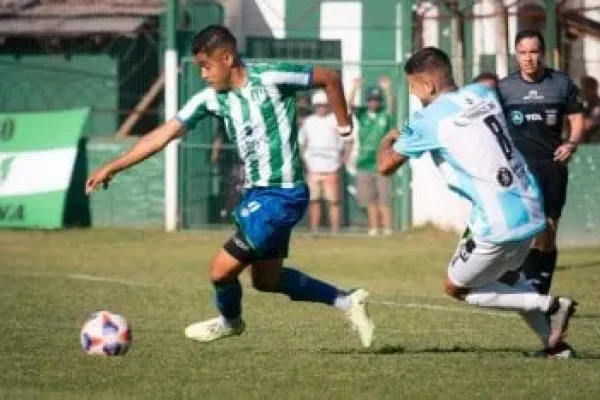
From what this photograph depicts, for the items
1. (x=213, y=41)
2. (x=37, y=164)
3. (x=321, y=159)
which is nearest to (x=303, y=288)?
(x=213, y=41)

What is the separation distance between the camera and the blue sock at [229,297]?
35.9ft

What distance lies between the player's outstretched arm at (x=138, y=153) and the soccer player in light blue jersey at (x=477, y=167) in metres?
1.48

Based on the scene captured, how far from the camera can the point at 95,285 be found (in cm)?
1625

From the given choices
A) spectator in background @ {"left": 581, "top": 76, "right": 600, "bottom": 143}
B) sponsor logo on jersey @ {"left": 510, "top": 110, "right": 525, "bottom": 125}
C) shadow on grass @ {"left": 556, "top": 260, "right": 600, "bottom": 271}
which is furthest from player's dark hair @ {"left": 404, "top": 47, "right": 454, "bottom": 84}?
spectator in background @ {"left": 581, "top": 76, "right": 600, "bottom": 143}

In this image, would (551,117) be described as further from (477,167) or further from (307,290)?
(477,167)

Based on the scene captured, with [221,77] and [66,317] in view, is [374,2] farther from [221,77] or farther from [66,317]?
[221,77]

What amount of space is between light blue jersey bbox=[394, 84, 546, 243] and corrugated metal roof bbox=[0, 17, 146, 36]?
16.4 metres

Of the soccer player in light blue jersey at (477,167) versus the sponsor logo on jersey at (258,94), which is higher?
the sponsor logo on jersey at (258,94)

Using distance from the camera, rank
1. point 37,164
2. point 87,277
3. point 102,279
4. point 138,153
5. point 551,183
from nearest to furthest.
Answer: point 138,153, point 551,183, point 102,279, point 87,277, point 37,164

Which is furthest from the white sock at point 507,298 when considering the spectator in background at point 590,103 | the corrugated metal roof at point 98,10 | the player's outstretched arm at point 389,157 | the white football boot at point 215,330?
the corrugated metal roof at point 98,10

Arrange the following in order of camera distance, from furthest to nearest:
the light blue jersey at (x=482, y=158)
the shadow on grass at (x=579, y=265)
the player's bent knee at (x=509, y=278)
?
the shadow on grass at (x=579, y=265) → the player's bent knee at (x=509, y=278) → the light blue jersey at (x=482, y=158)

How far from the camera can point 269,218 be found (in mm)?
10789

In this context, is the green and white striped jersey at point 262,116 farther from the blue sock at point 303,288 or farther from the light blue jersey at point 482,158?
the light blue jersey at point 482,158

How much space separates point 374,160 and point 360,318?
1275 centimetres
